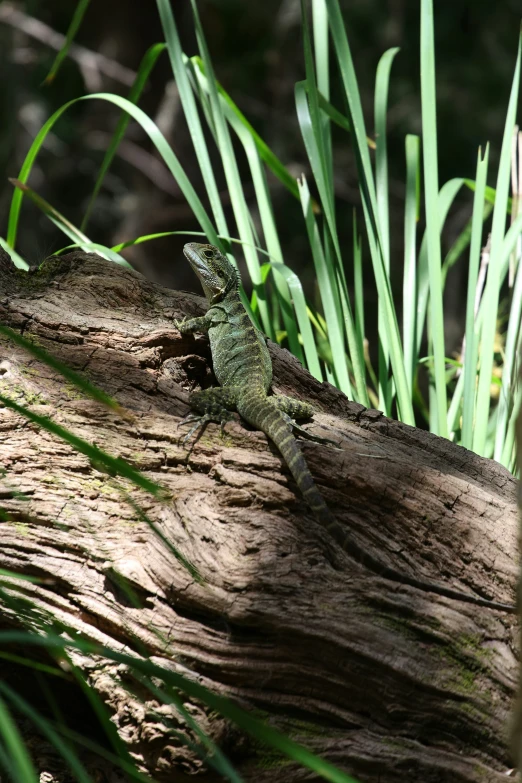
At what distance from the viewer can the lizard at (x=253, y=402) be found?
77.8 inches

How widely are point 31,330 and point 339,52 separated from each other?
4.97ft

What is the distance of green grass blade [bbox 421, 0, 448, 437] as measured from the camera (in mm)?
2607

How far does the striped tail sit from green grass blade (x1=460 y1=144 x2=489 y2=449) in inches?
27.9

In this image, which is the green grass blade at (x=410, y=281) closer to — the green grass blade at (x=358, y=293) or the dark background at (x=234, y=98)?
the green grass blade at (x=358, y=293)

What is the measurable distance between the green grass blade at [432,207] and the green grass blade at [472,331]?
8cm

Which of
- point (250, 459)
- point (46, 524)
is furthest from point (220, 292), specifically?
point (46, 524)

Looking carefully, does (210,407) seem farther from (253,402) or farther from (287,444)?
(287,444)

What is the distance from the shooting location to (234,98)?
8938 millimetres

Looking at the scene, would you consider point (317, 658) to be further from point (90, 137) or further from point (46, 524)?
point (90, 137)

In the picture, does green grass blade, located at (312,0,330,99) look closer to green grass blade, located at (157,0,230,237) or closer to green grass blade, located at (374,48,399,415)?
green grass blade, located at (374,48,399,415)

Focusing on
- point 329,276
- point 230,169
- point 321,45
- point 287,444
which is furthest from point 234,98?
point 287,444

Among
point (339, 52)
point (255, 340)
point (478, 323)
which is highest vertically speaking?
point (339, 52)

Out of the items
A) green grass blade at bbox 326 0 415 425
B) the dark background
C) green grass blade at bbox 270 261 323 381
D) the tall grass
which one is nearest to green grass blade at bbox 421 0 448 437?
the tall grass

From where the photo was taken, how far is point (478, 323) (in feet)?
9.24
